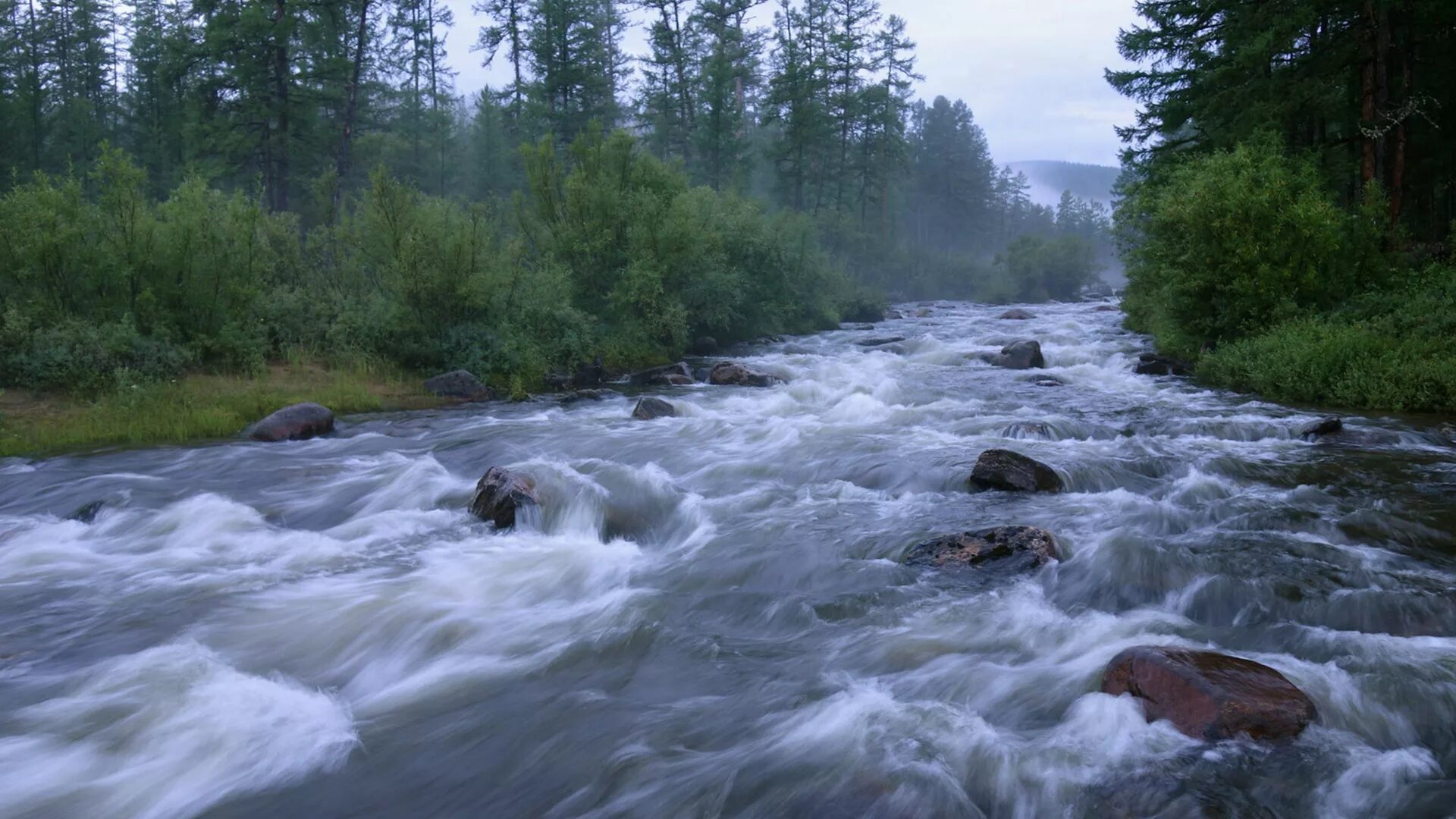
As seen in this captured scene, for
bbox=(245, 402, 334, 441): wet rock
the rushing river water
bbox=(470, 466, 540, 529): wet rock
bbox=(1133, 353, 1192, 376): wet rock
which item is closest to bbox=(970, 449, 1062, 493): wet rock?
the rushing river water

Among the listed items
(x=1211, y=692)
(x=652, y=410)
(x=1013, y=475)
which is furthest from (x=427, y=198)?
(x=1211, y=692)

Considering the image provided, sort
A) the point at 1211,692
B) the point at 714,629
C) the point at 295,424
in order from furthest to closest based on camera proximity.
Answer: the point at 295,424, the point at 714,629, the point at 1211,692

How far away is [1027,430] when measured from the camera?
1420 cm

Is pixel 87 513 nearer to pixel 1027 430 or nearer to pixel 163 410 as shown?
pixel 163 410

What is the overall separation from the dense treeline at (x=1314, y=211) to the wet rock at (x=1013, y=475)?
7286 mm

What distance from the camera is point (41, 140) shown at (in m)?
36.5

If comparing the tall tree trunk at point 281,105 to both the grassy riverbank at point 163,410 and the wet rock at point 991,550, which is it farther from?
the wet rock at point 991,550

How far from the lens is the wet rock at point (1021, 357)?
873 inches

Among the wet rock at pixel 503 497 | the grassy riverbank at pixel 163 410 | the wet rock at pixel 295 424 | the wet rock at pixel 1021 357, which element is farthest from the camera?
the wet rock at pixel 1021 357

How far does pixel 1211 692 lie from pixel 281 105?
32.7 meters

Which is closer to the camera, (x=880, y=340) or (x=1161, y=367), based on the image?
(x=1161, y=367)

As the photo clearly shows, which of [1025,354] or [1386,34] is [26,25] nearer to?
[1025,354]

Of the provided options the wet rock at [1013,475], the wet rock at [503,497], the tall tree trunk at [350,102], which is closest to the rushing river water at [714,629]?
the wet rock at [503,497]

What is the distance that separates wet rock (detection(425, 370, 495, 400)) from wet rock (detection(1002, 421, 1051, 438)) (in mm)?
10674
